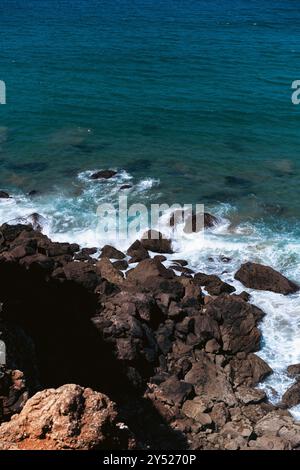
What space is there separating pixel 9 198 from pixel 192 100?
77.5 feet

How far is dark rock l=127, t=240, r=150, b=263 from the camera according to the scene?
35906 millimetres

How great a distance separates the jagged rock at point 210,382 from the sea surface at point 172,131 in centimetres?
220

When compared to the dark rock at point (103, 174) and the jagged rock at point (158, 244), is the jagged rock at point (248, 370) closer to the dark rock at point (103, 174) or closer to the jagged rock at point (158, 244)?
the jagged rock at point (158, 244)

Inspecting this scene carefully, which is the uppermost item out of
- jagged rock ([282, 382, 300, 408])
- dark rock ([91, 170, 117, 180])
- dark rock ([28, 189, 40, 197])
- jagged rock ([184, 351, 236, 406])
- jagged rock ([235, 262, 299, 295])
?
dark rock ([91, 170, 117, 180])

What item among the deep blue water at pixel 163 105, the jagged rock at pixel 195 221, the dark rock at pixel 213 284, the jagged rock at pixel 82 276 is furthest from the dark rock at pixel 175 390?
the deep blue water at pixel 163 105

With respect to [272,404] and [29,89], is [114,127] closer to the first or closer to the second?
[29,89]

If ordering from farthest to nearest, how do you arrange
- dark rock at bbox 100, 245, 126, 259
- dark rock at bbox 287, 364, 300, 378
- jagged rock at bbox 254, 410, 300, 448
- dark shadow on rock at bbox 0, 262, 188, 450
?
1. dark rock at bbox 100, 245, 126, 259
2. dark rock at bbox 287, 364, 300, 378
3. dark shadow on rock at bbox 0, 262, 188, 450
4. jagged rock at bbox 254, 410, 300, 448

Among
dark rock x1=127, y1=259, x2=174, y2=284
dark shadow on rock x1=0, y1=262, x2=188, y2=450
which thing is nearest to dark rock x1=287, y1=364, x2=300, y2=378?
dark shadow on rock x1=0, y1=262, x2=188, y2=450

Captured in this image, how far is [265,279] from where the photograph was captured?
33625mm

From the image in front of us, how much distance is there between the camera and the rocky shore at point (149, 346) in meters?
23.3

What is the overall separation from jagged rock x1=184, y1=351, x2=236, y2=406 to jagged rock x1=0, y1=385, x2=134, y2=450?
10.0 meters

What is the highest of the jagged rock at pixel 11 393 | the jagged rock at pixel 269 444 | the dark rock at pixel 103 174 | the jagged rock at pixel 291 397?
the jagged rock at pixel 11 393

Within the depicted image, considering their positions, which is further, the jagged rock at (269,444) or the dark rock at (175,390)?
the dark rock at (175,390)

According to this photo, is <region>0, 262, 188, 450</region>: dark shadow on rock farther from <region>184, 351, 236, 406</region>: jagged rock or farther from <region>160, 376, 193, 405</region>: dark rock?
<region>184, 351, 236, 406</region>: jagged rock
